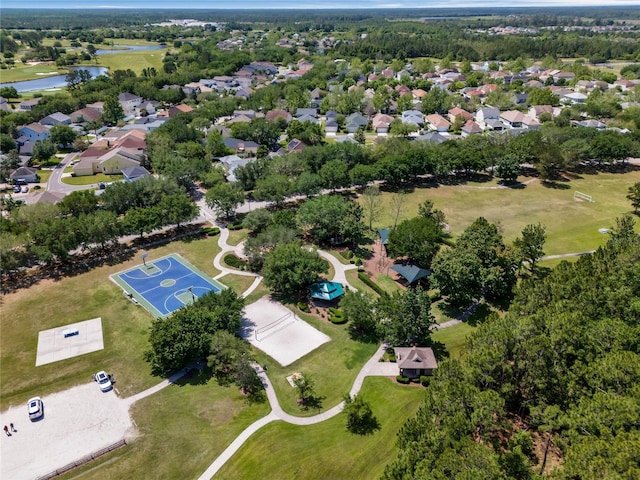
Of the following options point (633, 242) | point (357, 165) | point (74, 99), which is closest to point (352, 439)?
point (633, 242)

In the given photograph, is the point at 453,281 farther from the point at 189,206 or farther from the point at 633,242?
the point at 189,206

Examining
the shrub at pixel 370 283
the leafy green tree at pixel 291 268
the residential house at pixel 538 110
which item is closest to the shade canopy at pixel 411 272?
the shrub at pixel 370 283

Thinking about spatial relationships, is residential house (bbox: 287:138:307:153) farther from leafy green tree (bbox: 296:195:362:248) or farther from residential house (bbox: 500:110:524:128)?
residential house (bbox: 500:110:524:128)

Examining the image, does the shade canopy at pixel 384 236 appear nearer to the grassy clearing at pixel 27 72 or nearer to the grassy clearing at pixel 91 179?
the grassy clearing at pixel 91 179

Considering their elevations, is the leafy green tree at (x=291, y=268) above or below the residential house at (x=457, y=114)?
below

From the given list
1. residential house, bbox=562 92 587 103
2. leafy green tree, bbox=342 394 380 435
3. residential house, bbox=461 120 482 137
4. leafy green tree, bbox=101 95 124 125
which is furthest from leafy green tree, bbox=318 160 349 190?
residential house, bbox=562 92 587 103

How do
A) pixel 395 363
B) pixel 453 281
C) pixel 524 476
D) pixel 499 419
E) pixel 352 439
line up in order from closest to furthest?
pixel 524 476
pixel 499 419
pixel 352 439
pixel 395 363
pixel 453 281
